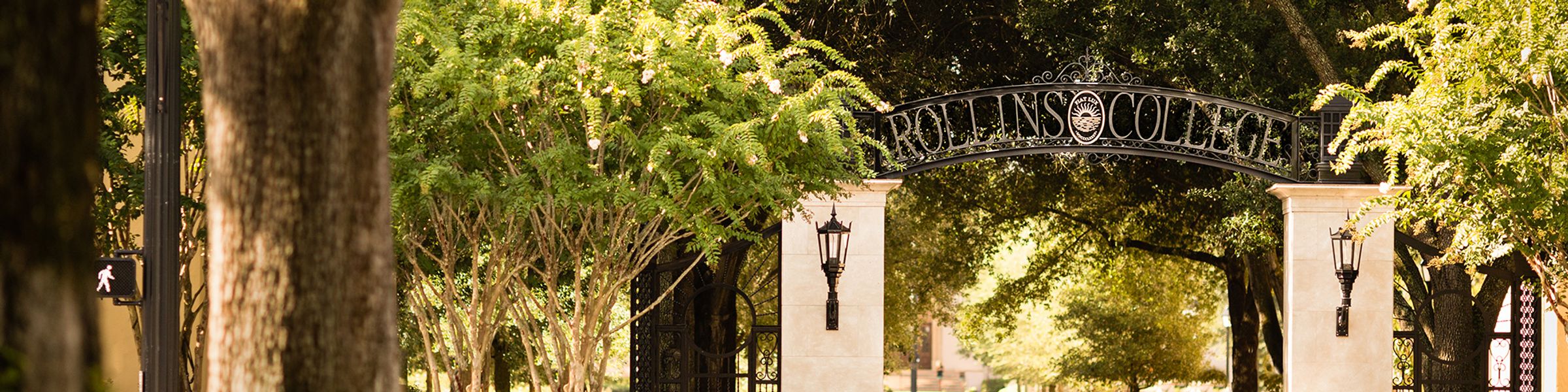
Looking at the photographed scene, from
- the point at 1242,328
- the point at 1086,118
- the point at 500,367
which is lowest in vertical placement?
the point at 500,367

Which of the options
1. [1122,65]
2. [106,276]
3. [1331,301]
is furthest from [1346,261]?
[106,276]

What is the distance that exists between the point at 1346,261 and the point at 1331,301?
480 mm

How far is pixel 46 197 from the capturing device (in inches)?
120

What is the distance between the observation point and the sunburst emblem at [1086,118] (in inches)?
559

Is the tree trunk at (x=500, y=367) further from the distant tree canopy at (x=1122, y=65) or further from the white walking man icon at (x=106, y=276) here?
the white walking man icon at (x=106, y=276)

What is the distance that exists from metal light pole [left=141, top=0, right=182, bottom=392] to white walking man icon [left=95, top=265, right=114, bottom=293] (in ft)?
0.72

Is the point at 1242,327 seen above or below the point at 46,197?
below

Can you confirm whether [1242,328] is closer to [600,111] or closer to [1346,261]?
[1346,261]

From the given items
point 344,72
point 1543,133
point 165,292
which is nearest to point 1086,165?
point 1543,133

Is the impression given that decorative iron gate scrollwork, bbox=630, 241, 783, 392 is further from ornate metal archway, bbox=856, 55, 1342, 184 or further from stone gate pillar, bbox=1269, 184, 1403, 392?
stone gate pillar, bbox=1269, 184, 1403, 392

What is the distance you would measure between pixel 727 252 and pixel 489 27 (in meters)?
3.84

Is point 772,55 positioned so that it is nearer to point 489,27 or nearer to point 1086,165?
point 489,27

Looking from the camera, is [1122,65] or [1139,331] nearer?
[1122,65]

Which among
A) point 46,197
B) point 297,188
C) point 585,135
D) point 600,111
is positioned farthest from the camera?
point 585,135
